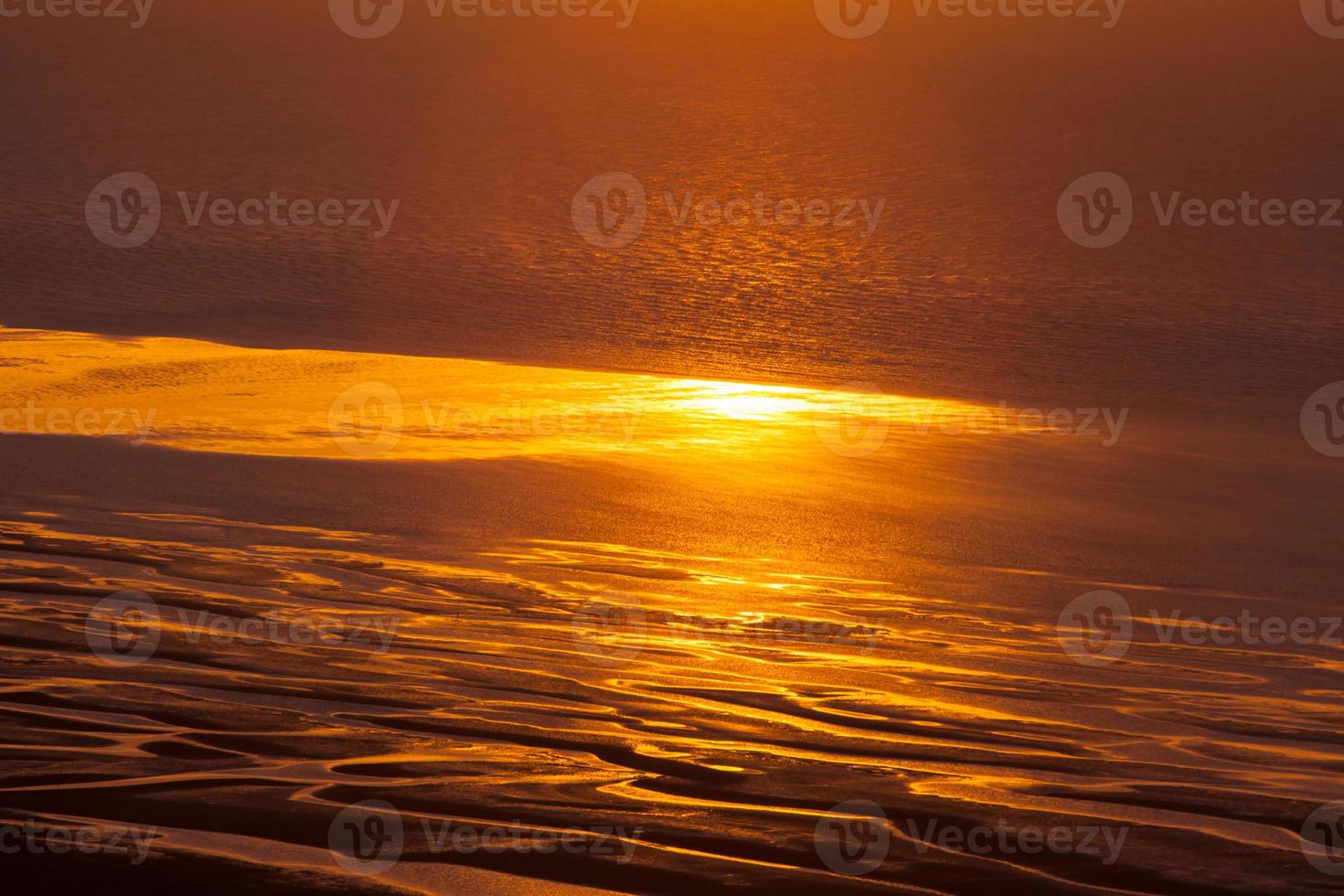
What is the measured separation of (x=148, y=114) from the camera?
26.1 metres

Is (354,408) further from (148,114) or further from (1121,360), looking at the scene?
(148,114)

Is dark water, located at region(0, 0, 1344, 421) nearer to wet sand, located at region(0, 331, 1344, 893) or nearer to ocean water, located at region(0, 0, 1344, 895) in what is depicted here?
ocean water, located at region(0, 0, 1344, 895)

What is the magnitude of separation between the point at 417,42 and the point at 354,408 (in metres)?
20.5

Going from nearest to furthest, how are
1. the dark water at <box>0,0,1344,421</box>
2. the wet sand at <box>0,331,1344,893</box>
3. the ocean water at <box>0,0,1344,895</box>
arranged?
the wet sand at <box>0,331,1344,893</box>
the ocean water at <box>0,0,1344,895</box>
the dark water at <box>0,0,1344,421</box>

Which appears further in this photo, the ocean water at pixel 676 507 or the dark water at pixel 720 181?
the dark water at pixel 720 181

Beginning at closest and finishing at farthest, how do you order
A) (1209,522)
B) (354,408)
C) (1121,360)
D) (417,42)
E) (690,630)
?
(690,630), (1209,522), (354,408), (1121,360), (417,42)

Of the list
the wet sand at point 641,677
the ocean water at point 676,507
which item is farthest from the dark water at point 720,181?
the wet sand at point 641,677

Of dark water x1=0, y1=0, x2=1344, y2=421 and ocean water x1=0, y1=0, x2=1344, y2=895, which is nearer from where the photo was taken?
ocean water x1=0, y1=0, x2=1344, y2=895

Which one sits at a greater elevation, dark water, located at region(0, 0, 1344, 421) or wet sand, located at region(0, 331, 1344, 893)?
dark water, located at region(0, 0, 1344, 421)

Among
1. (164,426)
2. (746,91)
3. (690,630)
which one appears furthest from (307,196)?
(690,630)

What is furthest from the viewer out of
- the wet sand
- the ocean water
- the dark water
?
the dark water

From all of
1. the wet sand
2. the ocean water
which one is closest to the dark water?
the ocean water

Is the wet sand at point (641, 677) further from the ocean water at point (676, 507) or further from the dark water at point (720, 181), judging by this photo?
the dark water at point (720, 181)

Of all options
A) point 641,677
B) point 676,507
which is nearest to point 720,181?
point 676,507
